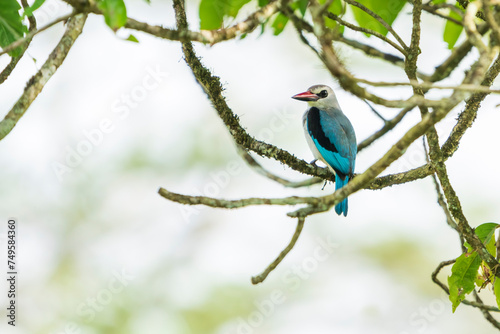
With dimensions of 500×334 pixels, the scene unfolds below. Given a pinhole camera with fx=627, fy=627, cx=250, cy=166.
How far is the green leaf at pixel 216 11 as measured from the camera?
8.97ft

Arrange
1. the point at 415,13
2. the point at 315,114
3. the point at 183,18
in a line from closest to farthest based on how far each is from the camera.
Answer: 1. the point at 415,13
2. the point at 183,18
3. the point at 315,114

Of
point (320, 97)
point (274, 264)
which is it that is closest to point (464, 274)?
point (274, 264)

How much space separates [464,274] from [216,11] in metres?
1.84

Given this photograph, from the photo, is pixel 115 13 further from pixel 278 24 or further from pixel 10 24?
pixel 278 24

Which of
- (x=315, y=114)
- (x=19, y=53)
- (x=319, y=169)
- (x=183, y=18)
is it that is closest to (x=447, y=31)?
(x=319, y=169)

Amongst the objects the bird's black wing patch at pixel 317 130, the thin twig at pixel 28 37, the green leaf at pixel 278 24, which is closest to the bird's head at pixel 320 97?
the bird's black wing patch at pixel 317 130

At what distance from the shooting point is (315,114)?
655cm

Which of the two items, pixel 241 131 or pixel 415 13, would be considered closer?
pixel 415 13

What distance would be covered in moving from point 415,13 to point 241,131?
1090 millimetres

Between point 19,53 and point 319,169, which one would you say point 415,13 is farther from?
point 19,53

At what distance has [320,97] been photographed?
6.92m

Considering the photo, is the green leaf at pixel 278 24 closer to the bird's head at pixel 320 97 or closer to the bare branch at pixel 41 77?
the bare branch at pixel 41 77

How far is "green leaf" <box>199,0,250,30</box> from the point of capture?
8.97 feet

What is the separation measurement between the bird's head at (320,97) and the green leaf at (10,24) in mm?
4354
